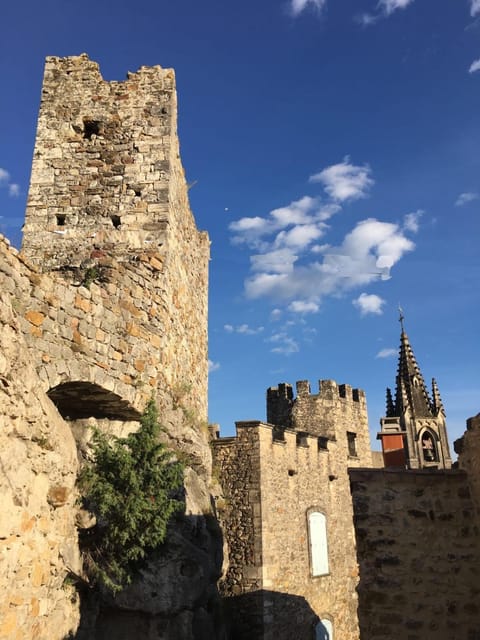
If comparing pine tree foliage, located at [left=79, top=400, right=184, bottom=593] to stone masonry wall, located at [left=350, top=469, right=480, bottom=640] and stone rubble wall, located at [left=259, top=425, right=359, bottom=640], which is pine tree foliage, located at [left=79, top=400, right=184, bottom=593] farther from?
stone rubble wall, located at [left=259, top=425, right=359, bottom=640]

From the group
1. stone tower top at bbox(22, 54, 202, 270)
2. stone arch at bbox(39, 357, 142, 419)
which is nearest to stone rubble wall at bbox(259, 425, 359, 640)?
stone tower top at bbox(22, 54, 202, 270)

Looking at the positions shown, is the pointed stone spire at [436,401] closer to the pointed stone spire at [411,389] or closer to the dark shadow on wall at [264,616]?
the pointed stone spire at [411,389]

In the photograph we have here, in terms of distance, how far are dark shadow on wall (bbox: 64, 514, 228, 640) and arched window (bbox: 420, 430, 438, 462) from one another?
1168 inches

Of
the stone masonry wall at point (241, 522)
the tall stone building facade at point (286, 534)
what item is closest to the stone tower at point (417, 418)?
the tall stone building facade at point (286, 534)

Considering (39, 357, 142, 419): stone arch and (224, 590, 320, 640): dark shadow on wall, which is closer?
(39, 357, 142, 419): stone arch

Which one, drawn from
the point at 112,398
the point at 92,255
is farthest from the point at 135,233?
the point at 112,398

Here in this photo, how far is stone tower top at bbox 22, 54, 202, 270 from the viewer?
28.9 feet

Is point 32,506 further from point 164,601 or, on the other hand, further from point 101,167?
point 101,167

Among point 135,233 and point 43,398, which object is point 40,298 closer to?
point 43,398

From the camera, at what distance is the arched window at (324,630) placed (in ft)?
50.9

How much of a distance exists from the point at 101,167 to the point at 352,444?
1658cm

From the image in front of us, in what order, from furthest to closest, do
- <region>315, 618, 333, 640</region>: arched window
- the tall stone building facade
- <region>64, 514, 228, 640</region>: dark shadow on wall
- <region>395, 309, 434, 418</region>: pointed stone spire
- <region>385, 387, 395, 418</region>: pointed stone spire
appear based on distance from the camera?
<region>385, 387, 395, 418</region>: pointed stone spire → <region>395, 309, 434, 418</region>: pointed stone spire → <region>315, 618, 333, 640</region>: arched window → the tall stone building facade → <region>64, 514, 228, 640</region>: dark shadow on wall

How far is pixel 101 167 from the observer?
937 centimetres

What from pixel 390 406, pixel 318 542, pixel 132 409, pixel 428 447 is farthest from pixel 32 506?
pixel 390 406
